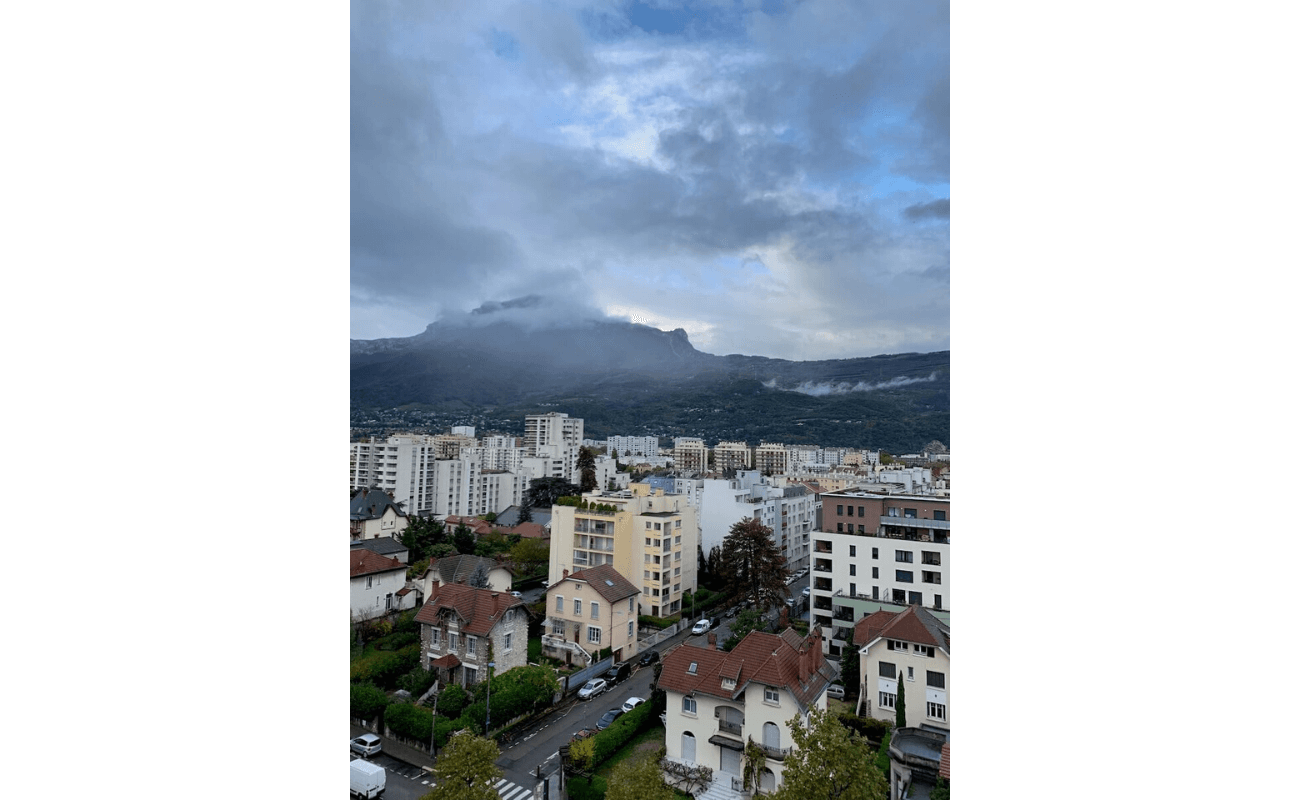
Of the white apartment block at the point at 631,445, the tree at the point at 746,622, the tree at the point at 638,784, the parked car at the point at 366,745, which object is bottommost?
the parked car at the point at 366,745

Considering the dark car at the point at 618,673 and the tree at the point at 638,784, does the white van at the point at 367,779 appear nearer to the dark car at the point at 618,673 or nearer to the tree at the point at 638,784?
the tree at the point at 638,784

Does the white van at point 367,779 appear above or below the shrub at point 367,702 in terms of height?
below

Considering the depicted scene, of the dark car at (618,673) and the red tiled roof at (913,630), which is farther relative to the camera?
the dark car at (618,673)

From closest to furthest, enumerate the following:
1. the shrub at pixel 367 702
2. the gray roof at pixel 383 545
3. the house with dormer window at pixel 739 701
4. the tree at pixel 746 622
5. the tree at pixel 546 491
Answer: the house with dormer window at pixel 739 701 → the shrub at pixel 367 702 → the tree at pixel 746 622 → the gray roof at pixel 383 545 → the tree at pixel 546 491

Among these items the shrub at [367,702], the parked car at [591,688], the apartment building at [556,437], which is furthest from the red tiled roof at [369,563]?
the parked car at [591,688]

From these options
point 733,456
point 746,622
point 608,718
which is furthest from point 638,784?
point 733,456
